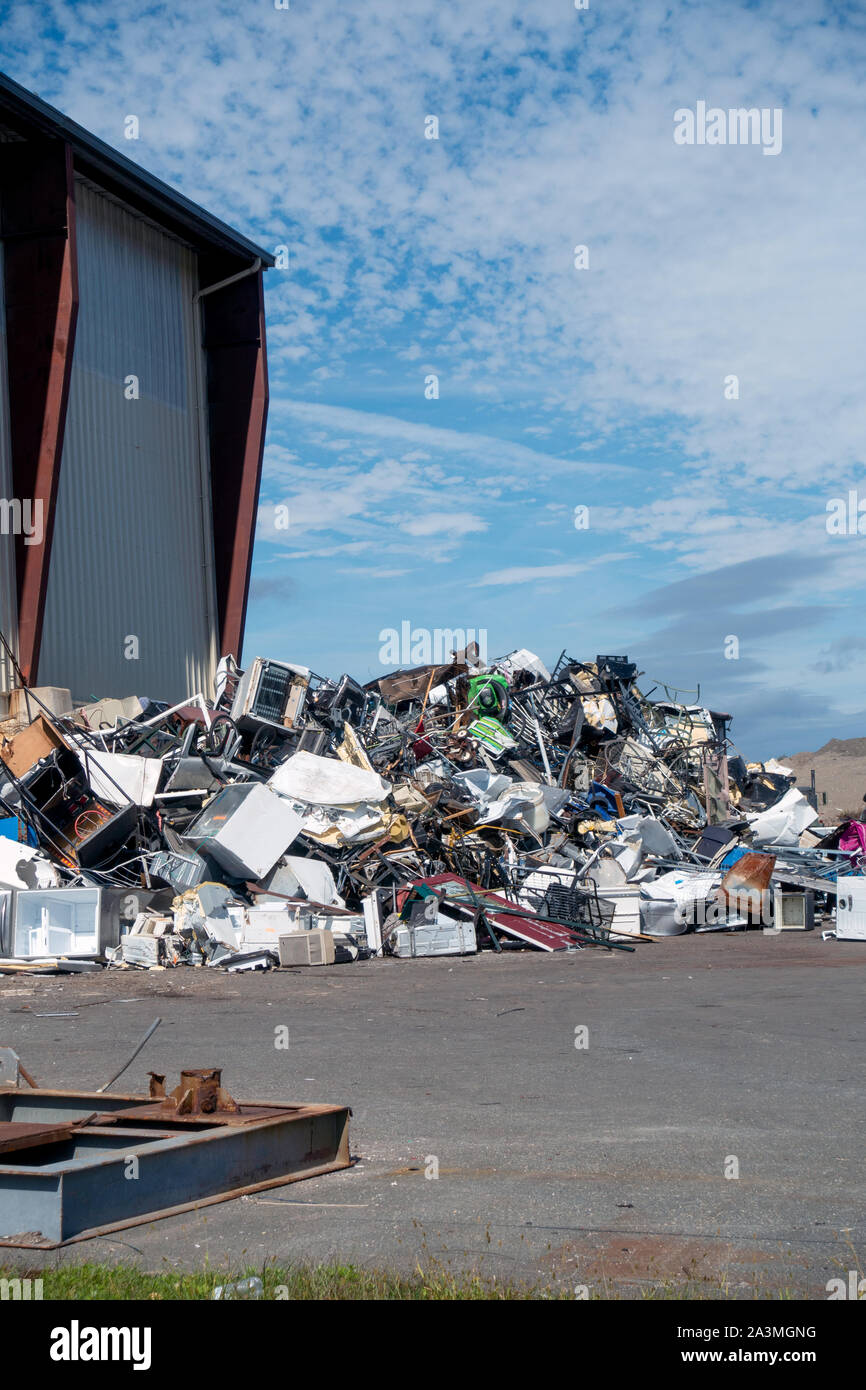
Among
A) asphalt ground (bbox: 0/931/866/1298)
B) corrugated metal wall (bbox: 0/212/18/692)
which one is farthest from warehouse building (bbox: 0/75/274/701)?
asphalt ground (bbox: 0/931/866/1298)

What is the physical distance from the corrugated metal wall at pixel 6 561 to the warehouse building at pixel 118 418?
0.03 meters

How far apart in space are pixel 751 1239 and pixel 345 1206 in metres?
1.58

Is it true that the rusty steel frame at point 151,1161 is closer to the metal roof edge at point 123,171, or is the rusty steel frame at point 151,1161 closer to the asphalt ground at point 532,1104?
the asphalt ground at point 532,1104

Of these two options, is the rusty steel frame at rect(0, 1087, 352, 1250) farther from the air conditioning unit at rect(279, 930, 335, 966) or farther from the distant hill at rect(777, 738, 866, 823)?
the distant hill at rect(777, 738, 866, 823)

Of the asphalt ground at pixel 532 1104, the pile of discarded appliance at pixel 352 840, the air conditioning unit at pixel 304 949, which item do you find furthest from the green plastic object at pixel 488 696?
the asphalt ground at pixel 532 1104

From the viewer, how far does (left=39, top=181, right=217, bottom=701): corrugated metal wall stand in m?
21.8

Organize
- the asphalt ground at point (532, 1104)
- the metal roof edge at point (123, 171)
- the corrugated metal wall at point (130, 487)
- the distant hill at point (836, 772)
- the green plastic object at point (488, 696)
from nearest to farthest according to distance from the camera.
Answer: the asphalt ground at point (532, 1104) → the metal roof edge at point (123, 171) → the corrugated metal wall at point (130, 487) → the green plastic object at point (488, 696) → the distant hill at point (836, 772)

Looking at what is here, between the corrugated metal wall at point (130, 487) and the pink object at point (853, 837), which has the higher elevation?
the corrugated metal wall at point (130, 487)

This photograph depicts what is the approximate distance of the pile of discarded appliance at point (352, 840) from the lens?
14.9m

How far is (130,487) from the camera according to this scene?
23500mm

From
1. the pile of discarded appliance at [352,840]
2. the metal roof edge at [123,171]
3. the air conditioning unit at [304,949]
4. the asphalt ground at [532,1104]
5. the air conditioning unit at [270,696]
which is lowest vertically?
the asphalt ground at [532,1104]

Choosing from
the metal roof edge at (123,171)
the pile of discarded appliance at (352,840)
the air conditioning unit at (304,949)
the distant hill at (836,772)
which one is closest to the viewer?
the air conditioning unit at (304,949)

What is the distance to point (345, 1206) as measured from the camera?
16.6ft
